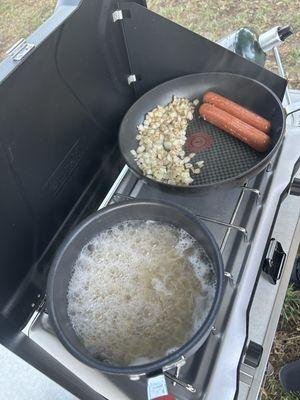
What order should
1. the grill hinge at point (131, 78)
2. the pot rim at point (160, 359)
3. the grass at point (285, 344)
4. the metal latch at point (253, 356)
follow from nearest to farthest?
the pot rim at point (160, 359), the metal latch at point (253, 356), the grill hinge at point (131, 78), the grass at point (285, 344)

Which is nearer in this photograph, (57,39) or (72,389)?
(57,39)

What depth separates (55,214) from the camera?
1.10m

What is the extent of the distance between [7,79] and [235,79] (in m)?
0.80

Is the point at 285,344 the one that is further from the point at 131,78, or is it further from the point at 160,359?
the point at 131,78

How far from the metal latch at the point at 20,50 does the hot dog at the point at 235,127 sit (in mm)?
644

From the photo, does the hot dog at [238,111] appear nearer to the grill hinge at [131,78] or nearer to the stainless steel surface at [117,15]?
the grill hinge at [131,78]

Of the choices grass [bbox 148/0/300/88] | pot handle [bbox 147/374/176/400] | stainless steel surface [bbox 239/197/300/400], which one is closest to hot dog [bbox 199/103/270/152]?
stainless steel surface [bbox 239/197/300/400]

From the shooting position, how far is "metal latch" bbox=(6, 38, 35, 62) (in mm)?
906

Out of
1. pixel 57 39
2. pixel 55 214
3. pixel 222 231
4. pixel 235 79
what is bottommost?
pixel 55 214

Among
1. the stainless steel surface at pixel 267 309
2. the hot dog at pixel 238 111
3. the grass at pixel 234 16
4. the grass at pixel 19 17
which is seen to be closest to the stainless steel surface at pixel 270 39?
the hot dog at pixel 238 111

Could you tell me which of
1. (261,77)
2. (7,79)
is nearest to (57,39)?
(7,79)

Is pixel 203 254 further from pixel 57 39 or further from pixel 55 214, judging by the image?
pixel 57 39

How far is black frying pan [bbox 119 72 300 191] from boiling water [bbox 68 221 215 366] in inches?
7.4

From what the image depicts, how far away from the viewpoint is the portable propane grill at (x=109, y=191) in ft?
3.08
